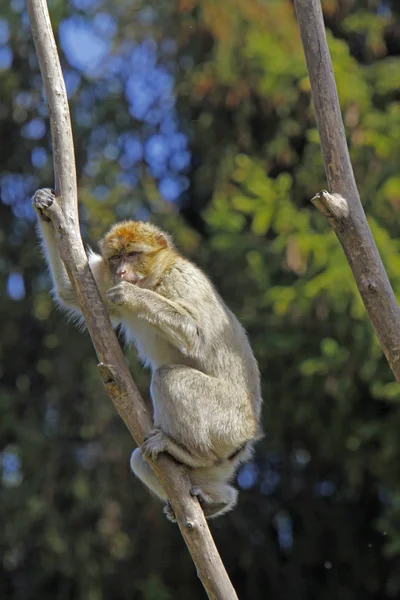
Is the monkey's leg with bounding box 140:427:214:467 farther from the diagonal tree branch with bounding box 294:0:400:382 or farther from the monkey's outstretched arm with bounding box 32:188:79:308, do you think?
the diagonal tree branch with bounding box 294:0:400:382

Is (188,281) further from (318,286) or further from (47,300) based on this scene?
(47,300)

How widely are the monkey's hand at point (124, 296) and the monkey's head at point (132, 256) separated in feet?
1.31

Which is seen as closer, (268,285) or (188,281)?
(188,281)

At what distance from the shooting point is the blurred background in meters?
9.17

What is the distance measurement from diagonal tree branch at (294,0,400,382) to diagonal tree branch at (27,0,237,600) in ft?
3.82

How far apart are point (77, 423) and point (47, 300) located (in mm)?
1500

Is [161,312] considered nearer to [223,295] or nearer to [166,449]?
[166,449]

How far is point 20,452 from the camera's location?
1124 centimetres

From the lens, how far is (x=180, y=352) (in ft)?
18.4

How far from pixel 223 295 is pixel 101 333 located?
5749 mm

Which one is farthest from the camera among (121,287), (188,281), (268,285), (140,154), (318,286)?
(140,154)

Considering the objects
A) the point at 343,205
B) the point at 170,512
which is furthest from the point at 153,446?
the point at 343,205

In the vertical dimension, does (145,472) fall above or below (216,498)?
above

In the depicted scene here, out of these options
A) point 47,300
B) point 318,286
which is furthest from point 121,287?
point 47,300
